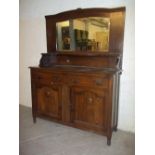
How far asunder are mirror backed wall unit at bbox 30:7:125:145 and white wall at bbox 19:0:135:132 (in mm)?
94

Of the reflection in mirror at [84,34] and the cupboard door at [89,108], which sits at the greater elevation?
the reflection in mirror at [84,34]

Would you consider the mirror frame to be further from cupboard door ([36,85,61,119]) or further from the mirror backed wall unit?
cupboard door ([36,85,61,119])

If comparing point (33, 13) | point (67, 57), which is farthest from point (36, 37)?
point (67, 57)

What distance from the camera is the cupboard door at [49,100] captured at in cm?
270

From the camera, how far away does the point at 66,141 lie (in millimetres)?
2398

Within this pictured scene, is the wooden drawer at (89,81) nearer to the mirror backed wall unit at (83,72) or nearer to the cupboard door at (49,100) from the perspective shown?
the mirror backed wall unit at (83,72)

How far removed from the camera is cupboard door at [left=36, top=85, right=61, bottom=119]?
2.70 m

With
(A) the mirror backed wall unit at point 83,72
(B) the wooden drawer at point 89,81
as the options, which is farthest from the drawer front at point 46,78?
(B) the wooden drawer at point 89,81

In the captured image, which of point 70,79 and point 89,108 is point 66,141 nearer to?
point 89,108

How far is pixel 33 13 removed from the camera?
3.41m

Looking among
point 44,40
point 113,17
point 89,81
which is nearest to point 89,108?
point 89,81

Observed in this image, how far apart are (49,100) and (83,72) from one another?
772mm
